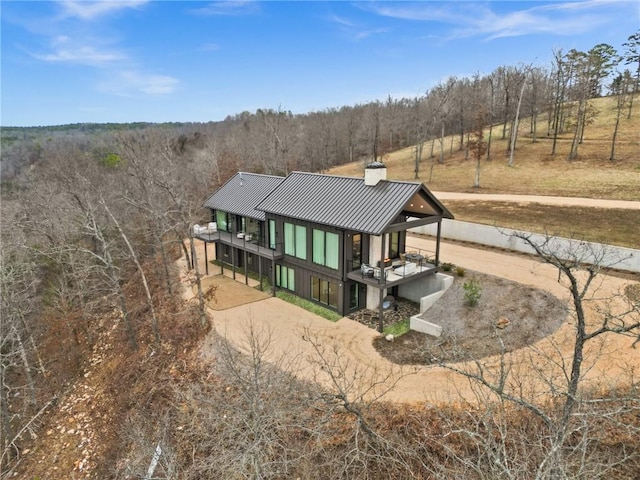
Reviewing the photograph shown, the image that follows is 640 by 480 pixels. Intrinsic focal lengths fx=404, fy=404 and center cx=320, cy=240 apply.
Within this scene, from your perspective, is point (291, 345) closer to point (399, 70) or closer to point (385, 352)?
point (385, 352)

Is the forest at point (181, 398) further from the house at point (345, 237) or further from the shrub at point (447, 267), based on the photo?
the shrub at point (447, 267)

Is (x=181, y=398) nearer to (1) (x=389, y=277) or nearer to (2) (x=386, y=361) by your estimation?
(2) (x=386, y=361)

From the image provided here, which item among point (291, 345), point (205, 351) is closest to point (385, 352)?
point (291, 345)

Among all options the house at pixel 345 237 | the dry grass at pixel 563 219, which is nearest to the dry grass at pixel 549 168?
the dry grass at pixel 563 219

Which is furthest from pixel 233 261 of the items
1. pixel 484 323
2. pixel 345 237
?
pixel 484 323

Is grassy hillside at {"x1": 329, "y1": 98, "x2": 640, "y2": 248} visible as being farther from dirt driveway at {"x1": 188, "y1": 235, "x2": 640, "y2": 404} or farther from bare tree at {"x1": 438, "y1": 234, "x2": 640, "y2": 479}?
bare tree at {"x1": 438, "y1": 234, "x2": 640, "y2": 479}
